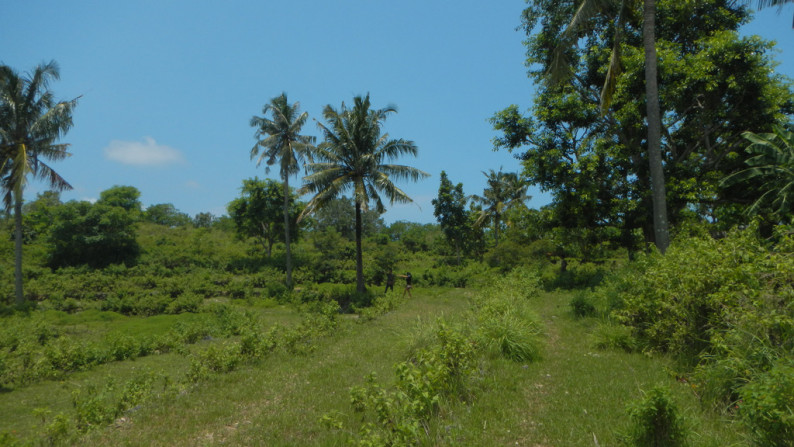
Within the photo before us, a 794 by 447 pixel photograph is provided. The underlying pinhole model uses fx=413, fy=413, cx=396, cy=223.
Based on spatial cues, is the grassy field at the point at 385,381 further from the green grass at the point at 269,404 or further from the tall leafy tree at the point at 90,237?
the tall leafy tree at the point at 90,237

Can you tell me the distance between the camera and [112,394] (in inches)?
299

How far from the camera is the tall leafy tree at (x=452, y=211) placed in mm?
40688

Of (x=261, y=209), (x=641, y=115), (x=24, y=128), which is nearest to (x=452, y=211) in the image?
(x=261, y=209)

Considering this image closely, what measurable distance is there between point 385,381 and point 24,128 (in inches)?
1033

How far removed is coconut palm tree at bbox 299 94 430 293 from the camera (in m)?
21.7

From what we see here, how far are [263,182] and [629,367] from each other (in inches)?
1318

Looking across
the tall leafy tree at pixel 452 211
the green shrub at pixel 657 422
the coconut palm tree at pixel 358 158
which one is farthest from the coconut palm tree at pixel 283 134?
the green shrub at pixel 657 422

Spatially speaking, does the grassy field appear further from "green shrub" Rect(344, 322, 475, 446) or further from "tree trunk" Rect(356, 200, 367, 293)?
"tree trunk" Rect(356, 200, 367, 293)

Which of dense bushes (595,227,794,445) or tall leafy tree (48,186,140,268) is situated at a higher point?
tall leafy tree (48,186,140,268)

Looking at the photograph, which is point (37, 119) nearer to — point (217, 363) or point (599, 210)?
point (217, 363)

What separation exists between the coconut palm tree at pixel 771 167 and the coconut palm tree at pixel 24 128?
31265 mm

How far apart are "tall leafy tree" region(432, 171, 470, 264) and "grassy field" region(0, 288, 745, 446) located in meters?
31.0

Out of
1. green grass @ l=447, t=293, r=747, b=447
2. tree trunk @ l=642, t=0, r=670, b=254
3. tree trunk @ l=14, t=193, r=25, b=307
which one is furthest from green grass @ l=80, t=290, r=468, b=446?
tree trunk @ l=14, t=193, r=25, b=307

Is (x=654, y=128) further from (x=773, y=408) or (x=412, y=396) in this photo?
(x=412, y=396)
